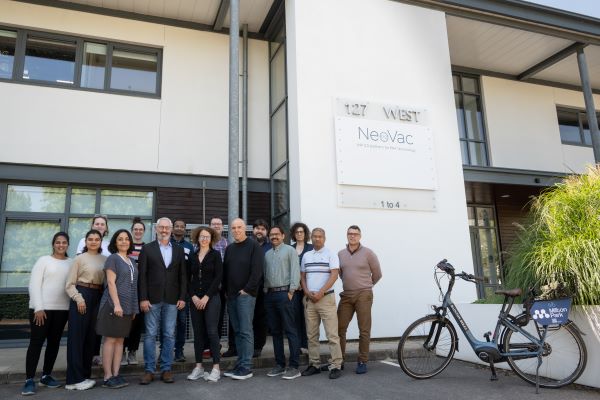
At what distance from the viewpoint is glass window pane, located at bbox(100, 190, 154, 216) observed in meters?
8.28

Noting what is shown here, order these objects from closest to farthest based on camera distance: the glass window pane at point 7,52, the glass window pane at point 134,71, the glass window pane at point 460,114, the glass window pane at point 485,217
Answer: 1. the glass window pane at point 7,52
2. the glass window pane at point 134,71
3. the glass window pane at point 460,114
4. the glass window pane at point 485,217

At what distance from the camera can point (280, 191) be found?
332 inches

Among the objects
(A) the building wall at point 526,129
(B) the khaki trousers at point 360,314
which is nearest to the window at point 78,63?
(B) the khaki trousers at point 360,314

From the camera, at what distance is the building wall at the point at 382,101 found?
7.52 metres

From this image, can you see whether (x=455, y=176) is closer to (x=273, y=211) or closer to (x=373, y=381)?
(x=273, y=211)

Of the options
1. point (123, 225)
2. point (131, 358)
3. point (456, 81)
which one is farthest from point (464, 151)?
point (131, 358)

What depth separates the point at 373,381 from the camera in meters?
4.88

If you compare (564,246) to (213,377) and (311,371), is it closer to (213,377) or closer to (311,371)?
(311,371)

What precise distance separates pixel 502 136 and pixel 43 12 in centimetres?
1011

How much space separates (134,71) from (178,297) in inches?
218

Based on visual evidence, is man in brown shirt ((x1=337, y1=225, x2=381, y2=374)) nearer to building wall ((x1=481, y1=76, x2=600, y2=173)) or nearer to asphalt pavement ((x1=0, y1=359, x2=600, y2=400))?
Answer: asphalt pavement ((x1=0, y1=359, x2=600, y2=400))

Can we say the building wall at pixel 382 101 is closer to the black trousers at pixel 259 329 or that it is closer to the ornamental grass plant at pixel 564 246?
the black trousers at pixel 259 329

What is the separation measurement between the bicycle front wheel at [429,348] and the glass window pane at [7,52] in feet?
26.0

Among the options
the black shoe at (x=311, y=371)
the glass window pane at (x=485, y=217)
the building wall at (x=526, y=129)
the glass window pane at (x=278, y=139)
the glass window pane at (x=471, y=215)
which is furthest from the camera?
the glass window pane at (x=485, y=217)
